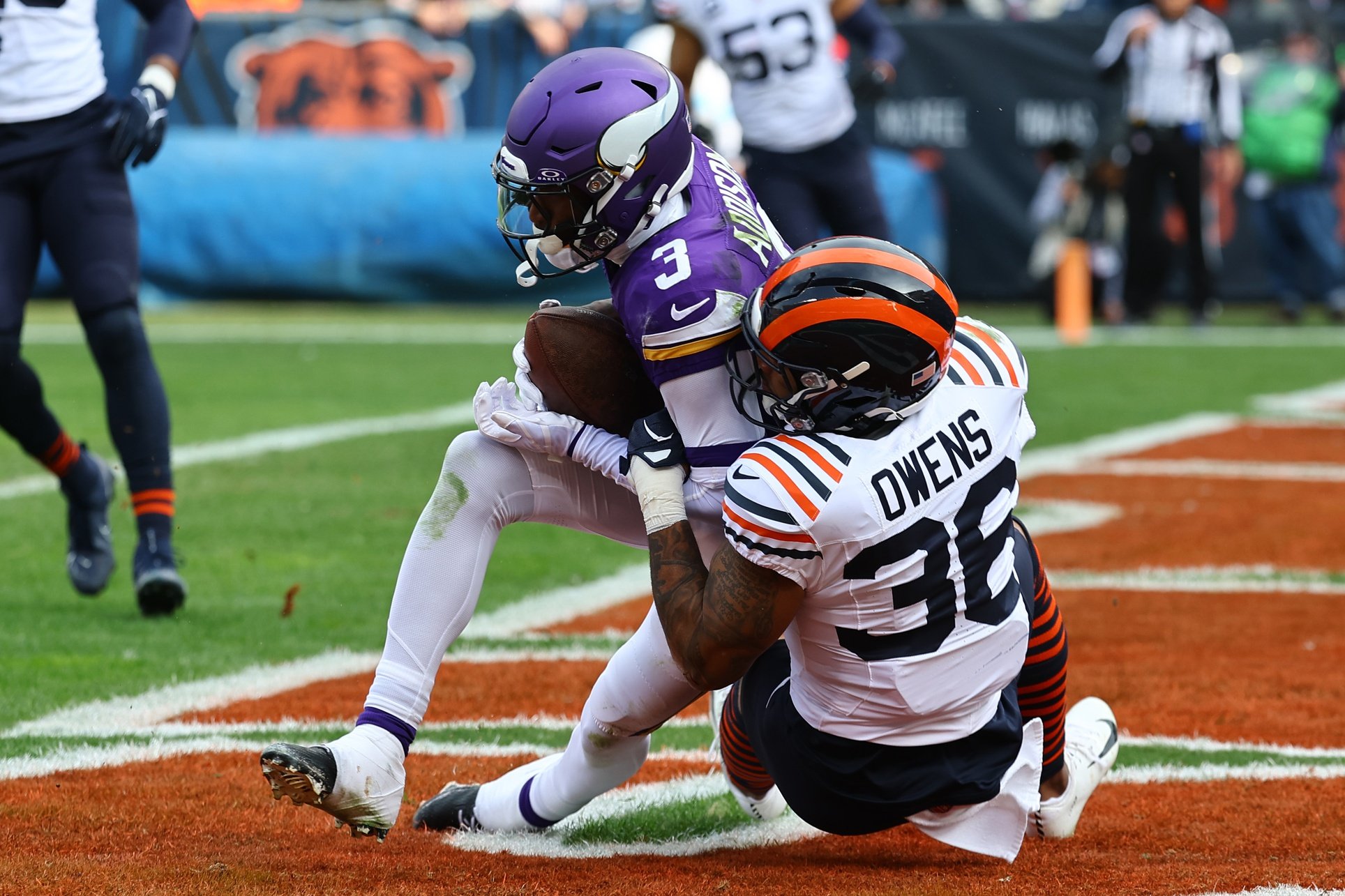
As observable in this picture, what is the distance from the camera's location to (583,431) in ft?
9.46

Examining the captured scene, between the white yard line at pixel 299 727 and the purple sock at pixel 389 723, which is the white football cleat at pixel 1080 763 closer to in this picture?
the white yard line at pixel 299 727

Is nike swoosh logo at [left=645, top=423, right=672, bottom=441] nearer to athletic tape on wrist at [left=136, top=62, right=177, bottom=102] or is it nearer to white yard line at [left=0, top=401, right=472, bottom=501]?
athletic tape on wrist at [left=136, top=62, right=177, bottom=102]

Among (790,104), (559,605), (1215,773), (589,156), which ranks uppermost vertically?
(589,156)

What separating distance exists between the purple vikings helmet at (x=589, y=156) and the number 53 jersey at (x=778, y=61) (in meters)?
4.13

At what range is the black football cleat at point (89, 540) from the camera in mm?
4637

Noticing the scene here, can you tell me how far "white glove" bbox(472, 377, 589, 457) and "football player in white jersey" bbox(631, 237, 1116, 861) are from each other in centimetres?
15

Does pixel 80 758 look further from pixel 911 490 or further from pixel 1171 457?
pixel 1171 457

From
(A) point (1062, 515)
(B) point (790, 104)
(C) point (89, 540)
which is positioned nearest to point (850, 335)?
(C) point (89, 540)

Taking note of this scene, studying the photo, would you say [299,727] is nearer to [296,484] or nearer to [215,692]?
[215,692]

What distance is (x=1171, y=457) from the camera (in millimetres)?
7305

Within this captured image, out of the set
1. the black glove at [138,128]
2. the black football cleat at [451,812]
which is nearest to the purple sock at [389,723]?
the black football cleat at [451,812]

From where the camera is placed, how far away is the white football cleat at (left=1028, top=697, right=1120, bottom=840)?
295 centimetres

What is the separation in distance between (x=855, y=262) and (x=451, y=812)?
1.10m

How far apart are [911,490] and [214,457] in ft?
15.8
